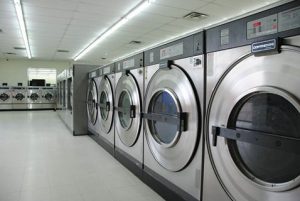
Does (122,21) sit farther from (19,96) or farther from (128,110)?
(19,96)

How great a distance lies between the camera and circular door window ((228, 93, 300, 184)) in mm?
1272

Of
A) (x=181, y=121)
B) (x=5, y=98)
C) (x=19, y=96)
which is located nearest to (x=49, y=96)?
(x=19, y=96)

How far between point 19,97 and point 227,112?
537 inches

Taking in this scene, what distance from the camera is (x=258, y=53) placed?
4.58 feet

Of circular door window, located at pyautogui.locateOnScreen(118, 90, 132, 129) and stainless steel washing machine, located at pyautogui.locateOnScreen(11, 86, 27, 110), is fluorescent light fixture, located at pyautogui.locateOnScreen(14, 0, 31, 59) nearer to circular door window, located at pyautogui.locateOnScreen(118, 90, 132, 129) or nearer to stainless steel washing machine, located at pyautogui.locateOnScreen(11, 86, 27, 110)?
circular door window, located at pyautogui.locateOnScreen(118, 90, 132, 129)

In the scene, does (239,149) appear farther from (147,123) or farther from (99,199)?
(99,199)

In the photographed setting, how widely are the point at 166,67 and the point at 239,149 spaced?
1090mm

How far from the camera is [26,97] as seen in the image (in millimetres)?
13133

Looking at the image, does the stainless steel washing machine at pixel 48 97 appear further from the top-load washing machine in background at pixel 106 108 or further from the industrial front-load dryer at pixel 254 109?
the industrial front-load dryer at pixel 254 109

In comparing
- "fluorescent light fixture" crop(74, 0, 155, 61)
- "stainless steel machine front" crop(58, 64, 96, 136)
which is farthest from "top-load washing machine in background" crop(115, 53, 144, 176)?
"fluorescent light fixture" crop(74, 0, 155, 61)

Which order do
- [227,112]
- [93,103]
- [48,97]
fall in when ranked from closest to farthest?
1. [227,112]
2. [93,103]
3. [48,97]

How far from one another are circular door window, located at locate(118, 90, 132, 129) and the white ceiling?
280cm

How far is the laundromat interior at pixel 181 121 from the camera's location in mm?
1325

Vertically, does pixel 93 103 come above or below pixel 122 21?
below
